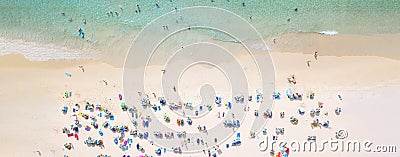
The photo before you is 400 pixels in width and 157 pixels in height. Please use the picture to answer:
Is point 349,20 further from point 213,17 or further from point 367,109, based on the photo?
point 213,17

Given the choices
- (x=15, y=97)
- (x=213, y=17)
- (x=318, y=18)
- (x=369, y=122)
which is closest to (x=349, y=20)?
(x=318, y=18)

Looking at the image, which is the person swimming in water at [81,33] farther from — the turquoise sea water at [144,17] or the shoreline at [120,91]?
the shoreline at [120,91]

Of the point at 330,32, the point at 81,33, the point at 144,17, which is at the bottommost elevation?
the point at 81,33

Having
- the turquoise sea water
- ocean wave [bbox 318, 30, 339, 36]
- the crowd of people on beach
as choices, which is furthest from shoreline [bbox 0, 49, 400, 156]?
the turquoise sea water

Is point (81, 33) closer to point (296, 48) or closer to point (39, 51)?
point (39, 51)

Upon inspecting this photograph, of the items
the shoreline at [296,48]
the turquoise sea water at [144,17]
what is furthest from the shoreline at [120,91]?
the turquoise sea water at [144,17]

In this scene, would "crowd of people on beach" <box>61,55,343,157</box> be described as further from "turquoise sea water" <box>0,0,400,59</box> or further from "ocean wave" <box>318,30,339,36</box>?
"turquoise sea water" <box>0,0,400,59</box>

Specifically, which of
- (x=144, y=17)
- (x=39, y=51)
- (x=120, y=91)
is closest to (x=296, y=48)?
(x=144, y=17)

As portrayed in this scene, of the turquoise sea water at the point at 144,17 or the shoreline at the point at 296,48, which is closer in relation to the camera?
the shoreline at the point at 296,48
